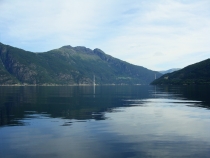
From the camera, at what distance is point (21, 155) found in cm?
Answer: 2841

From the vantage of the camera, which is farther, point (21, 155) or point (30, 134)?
point (30, 134)

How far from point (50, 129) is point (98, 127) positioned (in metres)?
9.26

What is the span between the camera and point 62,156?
28.2 meters

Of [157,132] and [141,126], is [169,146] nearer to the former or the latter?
[157,132]

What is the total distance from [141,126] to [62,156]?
909 inches

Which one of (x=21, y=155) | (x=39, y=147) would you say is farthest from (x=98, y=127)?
(x=21, y=155)

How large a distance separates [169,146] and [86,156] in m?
12.0

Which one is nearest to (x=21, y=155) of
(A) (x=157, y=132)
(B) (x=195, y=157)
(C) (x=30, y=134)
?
(C) (x=30, y=134)

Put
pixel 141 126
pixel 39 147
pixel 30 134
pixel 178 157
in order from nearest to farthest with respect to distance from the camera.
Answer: pixel 178 157
pixel 39 147
pixel 30 134
pixel 141 126

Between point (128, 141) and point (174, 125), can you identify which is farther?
point (174, 125)

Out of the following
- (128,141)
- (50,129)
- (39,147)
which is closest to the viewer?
(39,147)

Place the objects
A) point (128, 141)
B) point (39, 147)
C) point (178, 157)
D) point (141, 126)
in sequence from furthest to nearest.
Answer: point (141, 126) → point (128, 141) → point (39, 147) → point (178, 157)

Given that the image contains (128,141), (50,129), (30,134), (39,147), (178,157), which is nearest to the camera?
(178,157)

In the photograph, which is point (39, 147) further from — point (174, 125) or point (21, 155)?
point (174, 125)
